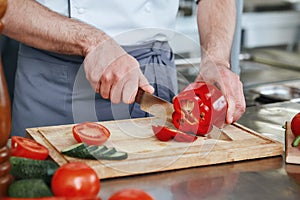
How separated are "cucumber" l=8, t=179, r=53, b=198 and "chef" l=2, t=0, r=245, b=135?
0.42 meters

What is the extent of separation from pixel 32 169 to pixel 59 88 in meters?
0.57

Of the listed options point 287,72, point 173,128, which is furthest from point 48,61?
point 287,72

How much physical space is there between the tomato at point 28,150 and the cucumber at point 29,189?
159mm

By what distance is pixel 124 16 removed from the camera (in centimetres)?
161

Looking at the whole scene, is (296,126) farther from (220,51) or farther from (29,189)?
(29,189)

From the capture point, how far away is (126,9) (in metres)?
1.60

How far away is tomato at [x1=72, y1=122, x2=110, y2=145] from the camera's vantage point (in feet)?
4.24

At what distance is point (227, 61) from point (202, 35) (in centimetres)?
17

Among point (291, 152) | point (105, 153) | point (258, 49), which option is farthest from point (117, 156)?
point (258, 49)

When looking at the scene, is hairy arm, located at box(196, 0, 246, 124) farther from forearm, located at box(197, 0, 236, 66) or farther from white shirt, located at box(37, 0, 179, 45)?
white shirt, located at box(37, 0, 179, 45)

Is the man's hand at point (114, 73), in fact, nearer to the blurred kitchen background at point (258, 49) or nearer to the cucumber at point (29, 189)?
the blurred kitchen background at point (258, 49)

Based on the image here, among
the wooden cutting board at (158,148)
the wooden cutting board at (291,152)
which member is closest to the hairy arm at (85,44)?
the wooden cutting board at (158,148)

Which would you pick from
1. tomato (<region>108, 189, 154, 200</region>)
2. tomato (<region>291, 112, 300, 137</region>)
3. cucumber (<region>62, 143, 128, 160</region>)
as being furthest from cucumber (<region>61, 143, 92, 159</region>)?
tomato (<region>291, 112, 300, 137</region>)

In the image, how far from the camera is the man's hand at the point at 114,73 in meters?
1.30
